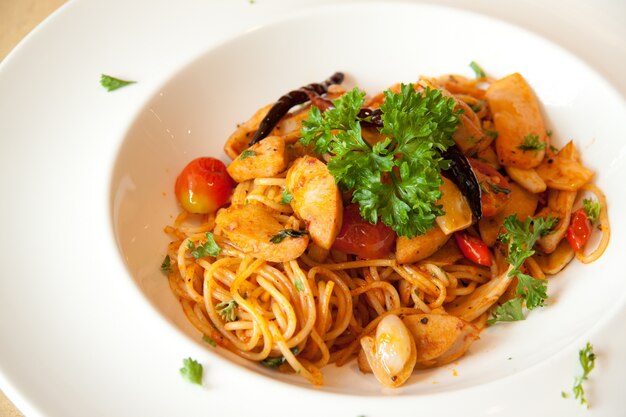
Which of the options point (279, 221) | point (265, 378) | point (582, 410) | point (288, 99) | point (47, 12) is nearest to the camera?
point (582, 410)

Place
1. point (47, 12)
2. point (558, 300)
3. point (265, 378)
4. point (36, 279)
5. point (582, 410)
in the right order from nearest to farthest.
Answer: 1. point (582, 410)
2. point (265, 378)
3. point (36, 279)
4. point (558, 300)
5. point (47, 12)

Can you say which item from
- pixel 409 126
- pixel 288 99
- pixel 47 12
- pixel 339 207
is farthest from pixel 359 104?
pixel 47 12

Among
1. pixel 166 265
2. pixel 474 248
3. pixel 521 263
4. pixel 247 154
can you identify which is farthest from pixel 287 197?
pixel 521 263

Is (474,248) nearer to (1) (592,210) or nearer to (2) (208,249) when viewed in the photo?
(1) (592,210)

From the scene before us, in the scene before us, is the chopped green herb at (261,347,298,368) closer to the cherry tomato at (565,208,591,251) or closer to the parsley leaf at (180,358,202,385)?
the parsley leaf at (180,358,202,385)

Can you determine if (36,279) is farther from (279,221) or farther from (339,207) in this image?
(339,207)

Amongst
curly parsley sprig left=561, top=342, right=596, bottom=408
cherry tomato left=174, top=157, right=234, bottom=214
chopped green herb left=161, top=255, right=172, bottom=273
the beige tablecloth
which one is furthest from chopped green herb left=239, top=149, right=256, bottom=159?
the beige tablecloth
